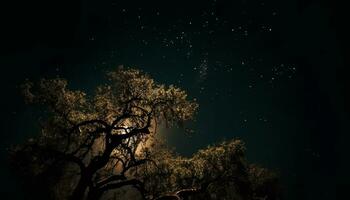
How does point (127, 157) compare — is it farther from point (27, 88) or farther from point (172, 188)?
point (27, 88)

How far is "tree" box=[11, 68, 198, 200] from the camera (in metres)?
23.7

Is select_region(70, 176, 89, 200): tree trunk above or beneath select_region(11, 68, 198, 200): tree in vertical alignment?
beneath

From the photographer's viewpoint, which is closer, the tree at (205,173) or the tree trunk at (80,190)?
the tree trunk at (80,190)

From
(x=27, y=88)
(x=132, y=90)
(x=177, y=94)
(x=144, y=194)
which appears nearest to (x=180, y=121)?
(x=177, y=94)

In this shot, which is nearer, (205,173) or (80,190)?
(80,190)

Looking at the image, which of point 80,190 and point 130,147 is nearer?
point 80,190

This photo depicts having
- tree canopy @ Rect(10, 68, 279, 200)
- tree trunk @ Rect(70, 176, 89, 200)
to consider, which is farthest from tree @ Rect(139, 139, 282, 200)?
tree trunk @ Rect(70, 176, 89, 200)

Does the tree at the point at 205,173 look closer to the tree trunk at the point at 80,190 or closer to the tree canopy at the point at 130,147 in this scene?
the tree canopy at the point at 130,147

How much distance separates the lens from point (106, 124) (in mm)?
23656

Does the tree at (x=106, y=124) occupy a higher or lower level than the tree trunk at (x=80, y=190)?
higher

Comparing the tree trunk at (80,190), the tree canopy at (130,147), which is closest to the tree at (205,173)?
the tree canopy at (130,147)

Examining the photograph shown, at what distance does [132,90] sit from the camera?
84.9 ft

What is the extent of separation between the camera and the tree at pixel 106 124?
23.7 metres

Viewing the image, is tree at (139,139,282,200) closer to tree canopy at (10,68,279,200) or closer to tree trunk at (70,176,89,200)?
tree canopy at (10,68,279,200)
